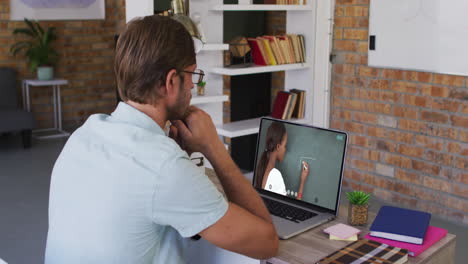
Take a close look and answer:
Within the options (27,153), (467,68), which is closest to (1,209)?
(27,153)

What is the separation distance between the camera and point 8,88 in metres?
6.66

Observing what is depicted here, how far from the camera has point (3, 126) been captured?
6.19 meters

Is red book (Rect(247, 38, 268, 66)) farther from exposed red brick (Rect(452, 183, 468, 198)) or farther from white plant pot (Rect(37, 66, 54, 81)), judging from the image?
white plant pot (Rect(37, 66, 54, 81))

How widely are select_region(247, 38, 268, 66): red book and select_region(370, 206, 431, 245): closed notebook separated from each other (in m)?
2.36

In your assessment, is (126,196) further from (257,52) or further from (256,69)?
(257,52)

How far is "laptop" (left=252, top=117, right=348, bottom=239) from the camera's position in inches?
78.9

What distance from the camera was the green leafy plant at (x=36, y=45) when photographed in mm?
6758

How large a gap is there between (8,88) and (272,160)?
527 centimetres

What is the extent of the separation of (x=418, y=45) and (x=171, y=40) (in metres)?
3.11

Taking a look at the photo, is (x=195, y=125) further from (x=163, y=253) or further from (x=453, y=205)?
(x=453, y=205)

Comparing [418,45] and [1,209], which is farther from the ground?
[418,45]

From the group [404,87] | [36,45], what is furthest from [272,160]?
[36,45]

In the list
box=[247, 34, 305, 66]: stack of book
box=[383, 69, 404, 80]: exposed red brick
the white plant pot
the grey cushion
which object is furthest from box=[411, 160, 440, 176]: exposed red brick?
the white plant pot

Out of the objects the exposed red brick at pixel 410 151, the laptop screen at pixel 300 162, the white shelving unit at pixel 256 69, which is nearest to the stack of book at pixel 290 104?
the white shelving unit at pixel 256 69
